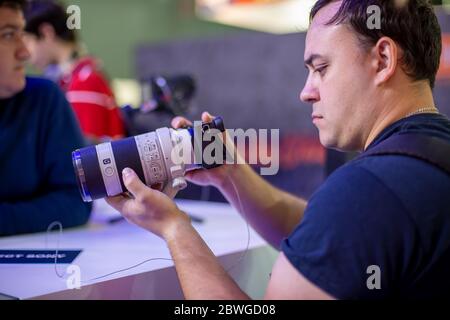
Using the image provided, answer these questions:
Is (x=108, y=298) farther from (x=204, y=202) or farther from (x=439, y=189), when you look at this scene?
(x=204, y=202)

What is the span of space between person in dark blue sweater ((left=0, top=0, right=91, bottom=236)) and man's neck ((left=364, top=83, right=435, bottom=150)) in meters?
0.79

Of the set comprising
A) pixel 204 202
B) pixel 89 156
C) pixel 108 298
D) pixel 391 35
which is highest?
pixel 391 35

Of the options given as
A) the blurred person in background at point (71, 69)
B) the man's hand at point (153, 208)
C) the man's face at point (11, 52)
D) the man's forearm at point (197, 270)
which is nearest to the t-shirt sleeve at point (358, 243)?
the man's forearm at point (197, 270)

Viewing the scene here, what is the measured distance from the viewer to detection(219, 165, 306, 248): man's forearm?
1.09 m

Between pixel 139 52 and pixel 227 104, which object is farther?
pixel 139 52

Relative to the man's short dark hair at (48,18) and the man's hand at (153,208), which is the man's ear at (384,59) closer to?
the man's hand at (153,208)

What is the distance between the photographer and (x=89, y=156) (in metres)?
0.84

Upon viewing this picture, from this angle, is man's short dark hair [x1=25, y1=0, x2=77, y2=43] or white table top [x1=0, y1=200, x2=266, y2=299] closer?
white table top [x1=0, y1=200, x2=266, y2=299]

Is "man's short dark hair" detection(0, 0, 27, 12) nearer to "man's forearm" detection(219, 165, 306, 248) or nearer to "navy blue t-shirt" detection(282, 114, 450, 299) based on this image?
"man's forearm" detection(219, 165, 306, 248)

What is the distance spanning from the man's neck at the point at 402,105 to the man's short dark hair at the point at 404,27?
0.08 feet

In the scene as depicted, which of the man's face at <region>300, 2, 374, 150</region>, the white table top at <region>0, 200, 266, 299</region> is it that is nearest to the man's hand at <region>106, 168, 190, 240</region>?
the white table top at <region>0, 200, 266, 299</region>

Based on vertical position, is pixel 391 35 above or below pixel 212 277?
above

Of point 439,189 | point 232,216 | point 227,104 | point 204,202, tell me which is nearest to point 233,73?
point 227,104

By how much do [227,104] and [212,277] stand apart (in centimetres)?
213
